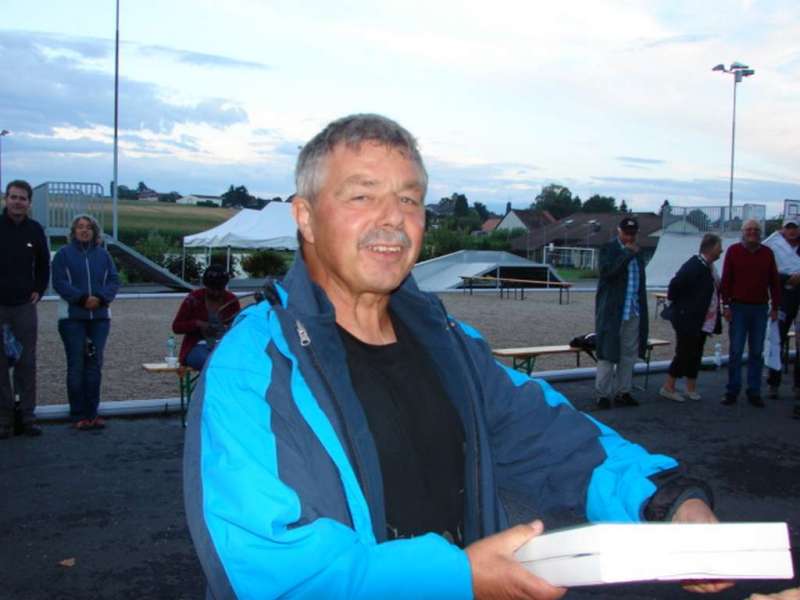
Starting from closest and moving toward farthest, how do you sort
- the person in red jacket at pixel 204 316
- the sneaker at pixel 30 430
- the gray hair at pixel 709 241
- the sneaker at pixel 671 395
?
1. the sneaker at pixel 30 430
2. the person in red jacket at pixel 204 316
3. the gray hair at pixel 709 241
4. the sneaker at pixel 671 395

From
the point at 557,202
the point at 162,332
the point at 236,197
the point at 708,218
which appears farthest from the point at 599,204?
the point at 162,332

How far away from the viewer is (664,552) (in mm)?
1260

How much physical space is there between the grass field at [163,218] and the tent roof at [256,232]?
27.9m

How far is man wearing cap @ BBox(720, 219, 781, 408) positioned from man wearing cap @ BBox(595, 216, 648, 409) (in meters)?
1.16

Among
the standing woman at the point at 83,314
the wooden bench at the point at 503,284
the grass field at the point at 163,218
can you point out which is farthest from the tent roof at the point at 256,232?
the grass field at the point at 163,218

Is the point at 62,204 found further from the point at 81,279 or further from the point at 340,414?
the point at 340,414

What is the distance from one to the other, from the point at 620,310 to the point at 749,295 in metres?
1.61

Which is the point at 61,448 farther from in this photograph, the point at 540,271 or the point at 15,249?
the point at 540,271

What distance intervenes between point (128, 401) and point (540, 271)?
26.0m

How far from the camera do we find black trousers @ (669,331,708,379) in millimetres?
9586

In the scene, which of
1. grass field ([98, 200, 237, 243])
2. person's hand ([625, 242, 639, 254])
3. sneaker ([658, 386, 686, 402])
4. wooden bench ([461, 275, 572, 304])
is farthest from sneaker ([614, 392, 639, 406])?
grass field ([98, 200, 237, 243])

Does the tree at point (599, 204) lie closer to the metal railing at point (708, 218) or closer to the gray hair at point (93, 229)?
the metal railing at point (708, 218)

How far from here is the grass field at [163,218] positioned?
61.3 meters

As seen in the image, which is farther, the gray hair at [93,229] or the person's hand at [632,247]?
the person's hand at [632,247]
